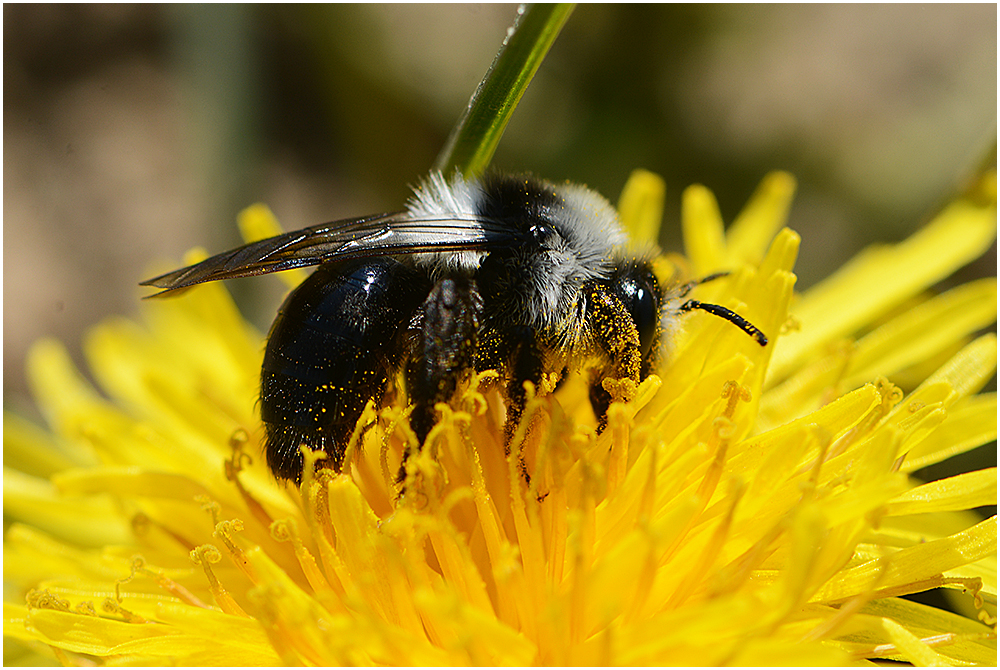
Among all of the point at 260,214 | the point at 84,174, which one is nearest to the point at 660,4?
the point at 260,214

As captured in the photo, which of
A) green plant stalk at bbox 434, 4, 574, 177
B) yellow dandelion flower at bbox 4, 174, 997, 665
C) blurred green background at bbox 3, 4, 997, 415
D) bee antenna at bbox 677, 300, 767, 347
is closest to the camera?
yellow dandelion flower at bbox 4, 174, 997, 665

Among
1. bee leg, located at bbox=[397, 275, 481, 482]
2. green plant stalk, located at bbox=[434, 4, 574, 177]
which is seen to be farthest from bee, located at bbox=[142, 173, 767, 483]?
green plant stalk, located at bbox=[434, 4, 574, 177]

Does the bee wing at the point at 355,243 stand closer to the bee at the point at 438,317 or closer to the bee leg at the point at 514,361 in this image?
the bee at the point at 438,317

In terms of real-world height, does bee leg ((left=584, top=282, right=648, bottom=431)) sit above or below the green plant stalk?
below

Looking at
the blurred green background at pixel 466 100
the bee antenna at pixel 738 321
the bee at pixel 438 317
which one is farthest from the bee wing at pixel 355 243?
the blurred green background at pixel 466 100

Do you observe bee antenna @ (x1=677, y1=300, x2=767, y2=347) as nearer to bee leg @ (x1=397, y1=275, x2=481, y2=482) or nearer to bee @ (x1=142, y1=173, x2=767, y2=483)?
bee @ (x1=142, y1=173, x2=767, y2=483)

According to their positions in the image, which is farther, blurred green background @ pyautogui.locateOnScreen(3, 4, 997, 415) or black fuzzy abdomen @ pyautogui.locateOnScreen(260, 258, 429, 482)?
blurred green background @ pyautogui.locateOnScreen(3, 4, 997, 415)

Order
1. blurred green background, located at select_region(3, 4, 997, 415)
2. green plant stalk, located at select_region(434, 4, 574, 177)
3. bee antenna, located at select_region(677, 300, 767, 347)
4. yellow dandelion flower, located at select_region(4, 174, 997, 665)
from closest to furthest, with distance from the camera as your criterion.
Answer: yellow dandelion flower, located at select_region(4, 174, 997, 665) → green plant stalk, located at select_region(434, 4, 574, 177) → bee antenna, located at select_region(677, 300, 767, 347) → blurred green background, located at select_region(3, 4, 997, 415)
